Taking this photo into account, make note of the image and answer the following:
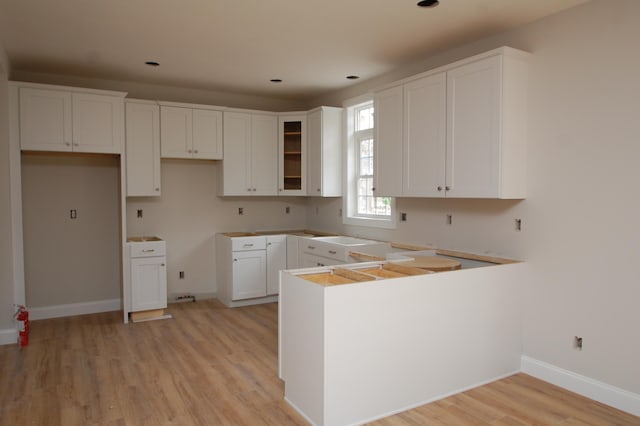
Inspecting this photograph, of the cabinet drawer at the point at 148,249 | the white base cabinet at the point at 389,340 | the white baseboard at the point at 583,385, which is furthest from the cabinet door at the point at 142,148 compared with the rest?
the white baseboard at the point at 583,385

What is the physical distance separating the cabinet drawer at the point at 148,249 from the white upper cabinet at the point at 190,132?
106 centimetres

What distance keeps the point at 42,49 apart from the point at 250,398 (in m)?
3.60

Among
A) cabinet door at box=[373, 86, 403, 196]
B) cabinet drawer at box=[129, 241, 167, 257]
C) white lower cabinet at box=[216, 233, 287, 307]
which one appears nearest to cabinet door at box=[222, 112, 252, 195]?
white lower cabinet at box=[216, 233, 287, 307]

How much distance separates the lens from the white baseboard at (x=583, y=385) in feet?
9.21

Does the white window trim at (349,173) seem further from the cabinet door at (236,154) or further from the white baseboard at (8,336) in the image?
the white baseboard at (8,336)

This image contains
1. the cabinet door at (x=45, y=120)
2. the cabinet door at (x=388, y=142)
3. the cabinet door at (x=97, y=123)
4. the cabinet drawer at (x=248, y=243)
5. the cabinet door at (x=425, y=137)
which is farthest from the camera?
the cabinet drawer at (x=248, y=243)

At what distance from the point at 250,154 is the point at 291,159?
22.2 inches

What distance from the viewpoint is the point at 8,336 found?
13.6 feet

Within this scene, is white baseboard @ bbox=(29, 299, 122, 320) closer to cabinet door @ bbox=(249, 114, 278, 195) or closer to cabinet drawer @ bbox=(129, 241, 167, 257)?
cabinet drawer @ bbox=(129, 241, 167, 257)

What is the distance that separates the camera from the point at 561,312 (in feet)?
10.6

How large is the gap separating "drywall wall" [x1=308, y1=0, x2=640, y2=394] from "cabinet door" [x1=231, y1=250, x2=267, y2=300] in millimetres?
2896

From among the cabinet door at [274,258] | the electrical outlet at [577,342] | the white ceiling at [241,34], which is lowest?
the electrical outlet at [577,342]

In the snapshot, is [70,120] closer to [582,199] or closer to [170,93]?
[170,93]

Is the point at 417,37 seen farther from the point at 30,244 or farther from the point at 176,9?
the point at 30,244
